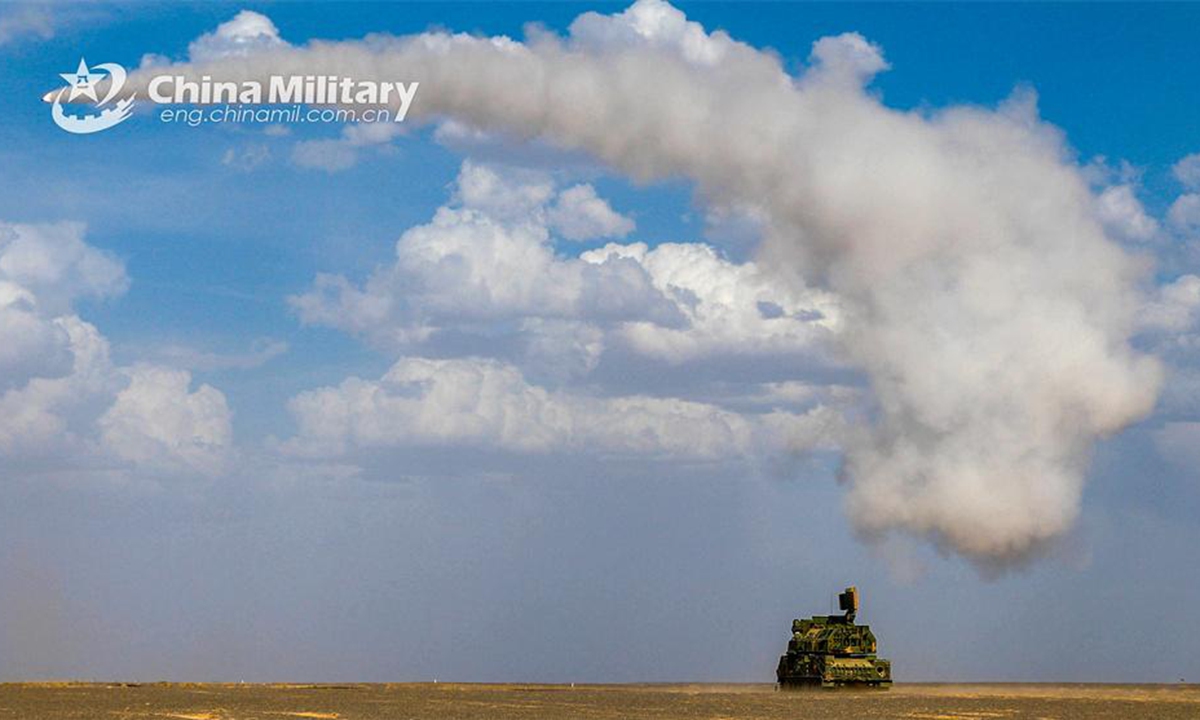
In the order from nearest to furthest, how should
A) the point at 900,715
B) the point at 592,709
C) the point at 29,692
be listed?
the point at 900,715 → the point at 592,709 → the point at 29,692

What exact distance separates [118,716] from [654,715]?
25.4 m

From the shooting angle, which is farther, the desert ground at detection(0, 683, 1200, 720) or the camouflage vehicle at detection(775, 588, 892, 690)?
the camouflage vehicle at detection(775, 588, 892, 690)

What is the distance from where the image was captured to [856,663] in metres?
104

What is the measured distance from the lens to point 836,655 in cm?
10412

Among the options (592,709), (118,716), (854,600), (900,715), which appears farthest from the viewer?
(854,600)

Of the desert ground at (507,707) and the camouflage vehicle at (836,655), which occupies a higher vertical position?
the camouflage vehicle at (836,655)

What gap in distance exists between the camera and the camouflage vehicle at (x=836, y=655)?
10394 cm

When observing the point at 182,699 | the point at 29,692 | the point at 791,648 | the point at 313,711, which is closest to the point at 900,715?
the point at 313,711

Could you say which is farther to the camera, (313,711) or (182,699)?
(182,699)

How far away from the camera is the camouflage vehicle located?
4092 inches

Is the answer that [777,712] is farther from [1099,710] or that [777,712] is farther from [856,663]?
[856,663]

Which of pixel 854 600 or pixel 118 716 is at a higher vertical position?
pixel 854 600

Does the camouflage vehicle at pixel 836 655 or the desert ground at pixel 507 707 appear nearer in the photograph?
the desert ground at pixel 507 707

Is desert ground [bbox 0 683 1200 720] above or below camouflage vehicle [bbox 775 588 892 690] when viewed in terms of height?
below
